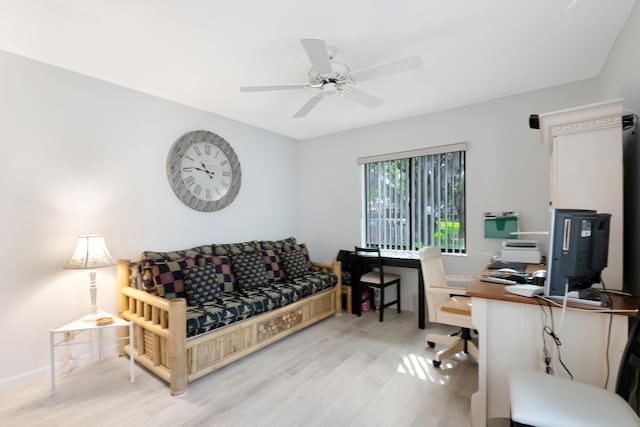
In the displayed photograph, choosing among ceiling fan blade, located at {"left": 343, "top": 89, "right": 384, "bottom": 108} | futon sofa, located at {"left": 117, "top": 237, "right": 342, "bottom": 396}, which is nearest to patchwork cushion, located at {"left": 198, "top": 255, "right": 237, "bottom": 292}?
futon sofa, located at {"left": 117, "top": 237, "right": 342, "bottom": 396}

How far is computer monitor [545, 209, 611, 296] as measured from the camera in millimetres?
1413

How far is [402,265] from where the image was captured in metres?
3.52

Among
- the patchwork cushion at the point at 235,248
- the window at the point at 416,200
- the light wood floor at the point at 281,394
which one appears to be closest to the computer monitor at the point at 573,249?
the light wood floor at the point at 281,394

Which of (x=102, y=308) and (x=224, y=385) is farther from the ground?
(x=102, y=308)

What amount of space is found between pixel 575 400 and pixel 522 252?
5.78 ft

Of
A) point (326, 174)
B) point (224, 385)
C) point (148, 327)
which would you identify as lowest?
point (224, 385)

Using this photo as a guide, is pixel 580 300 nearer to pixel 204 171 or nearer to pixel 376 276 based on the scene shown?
pixel 376 276

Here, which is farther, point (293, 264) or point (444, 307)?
point (293, 264)

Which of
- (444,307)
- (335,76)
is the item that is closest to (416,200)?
(444,307)

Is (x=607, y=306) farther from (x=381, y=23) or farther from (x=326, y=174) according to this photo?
(x=326, y=174)

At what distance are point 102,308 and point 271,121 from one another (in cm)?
277

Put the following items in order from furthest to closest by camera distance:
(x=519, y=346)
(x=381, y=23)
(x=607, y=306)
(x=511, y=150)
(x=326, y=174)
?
(x=326, y=174), (x=511, y=150), (x=381, y=23), (x=519, y=346), (x=607, y=306)

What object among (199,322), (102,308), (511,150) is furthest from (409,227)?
(102,308)

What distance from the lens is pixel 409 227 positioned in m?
3.84
